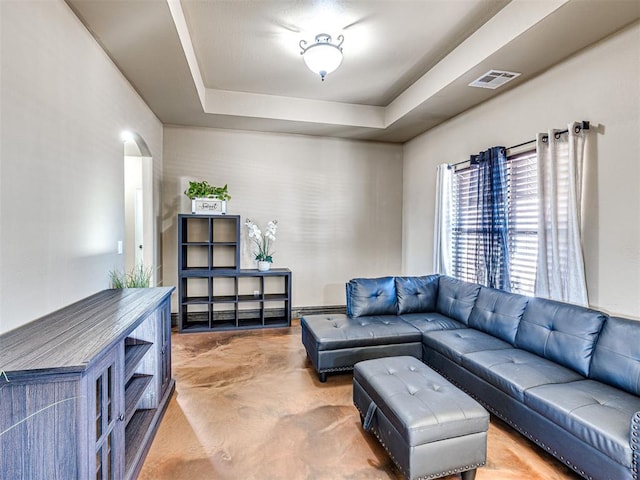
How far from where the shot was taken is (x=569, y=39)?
2377 millimetres

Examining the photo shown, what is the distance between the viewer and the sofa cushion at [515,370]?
6.64 ft

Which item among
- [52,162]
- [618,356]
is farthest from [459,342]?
[52,162]

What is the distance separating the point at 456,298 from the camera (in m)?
3.40

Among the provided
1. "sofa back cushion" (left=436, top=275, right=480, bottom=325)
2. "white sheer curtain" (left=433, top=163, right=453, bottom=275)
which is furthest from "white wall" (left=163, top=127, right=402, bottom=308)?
"sofa back cushion" (left=436, top=275, right=480, bottom=325)

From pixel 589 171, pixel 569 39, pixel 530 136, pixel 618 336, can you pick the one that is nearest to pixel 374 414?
pixel 618 336

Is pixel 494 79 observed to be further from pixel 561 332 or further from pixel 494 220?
pixel 561 332

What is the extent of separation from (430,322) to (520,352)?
904 mm

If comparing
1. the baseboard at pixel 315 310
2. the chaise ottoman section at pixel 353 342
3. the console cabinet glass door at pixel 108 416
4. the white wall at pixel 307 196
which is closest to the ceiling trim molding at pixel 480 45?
the white wall at pixel 307 196

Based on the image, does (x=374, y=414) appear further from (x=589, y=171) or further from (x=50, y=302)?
(x=589, y=171)

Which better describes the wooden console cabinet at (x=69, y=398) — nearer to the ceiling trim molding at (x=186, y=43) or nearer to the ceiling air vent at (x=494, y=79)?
the ceiling trim molding at (x=186, y=43)

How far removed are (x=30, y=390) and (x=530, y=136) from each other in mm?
3800

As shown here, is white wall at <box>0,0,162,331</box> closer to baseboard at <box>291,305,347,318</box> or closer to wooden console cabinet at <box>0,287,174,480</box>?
wooden console cabinet at <box>0,287,174,480</box>

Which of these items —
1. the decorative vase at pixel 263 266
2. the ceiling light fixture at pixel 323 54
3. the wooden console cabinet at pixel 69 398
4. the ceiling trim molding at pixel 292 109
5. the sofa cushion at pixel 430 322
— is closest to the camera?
the wooden console cabinet at pixel 69 398

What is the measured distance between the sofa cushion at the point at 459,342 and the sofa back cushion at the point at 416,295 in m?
0.58
